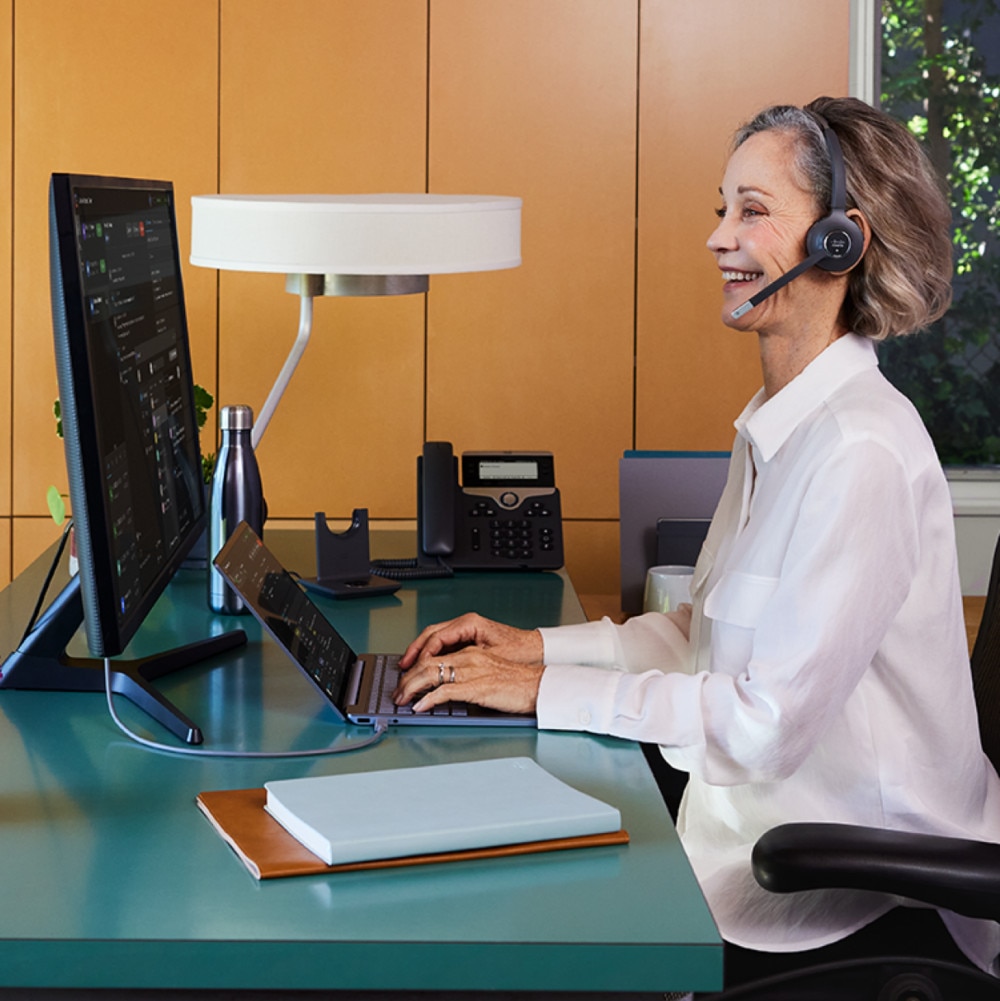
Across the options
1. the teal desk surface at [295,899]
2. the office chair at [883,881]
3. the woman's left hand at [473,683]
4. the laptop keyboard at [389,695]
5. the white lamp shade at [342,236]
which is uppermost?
the white lamp shade at [342,236]

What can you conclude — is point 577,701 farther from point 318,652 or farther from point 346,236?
point 346,236

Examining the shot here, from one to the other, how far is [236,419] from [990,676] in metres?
1.19

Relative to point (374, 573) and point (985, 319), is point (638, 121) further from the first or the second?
point (374, 573)

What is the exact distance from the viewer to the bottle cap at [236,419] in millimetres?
2125

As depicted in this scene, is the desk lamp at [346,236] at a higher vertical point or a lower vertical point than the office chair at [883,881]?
higher

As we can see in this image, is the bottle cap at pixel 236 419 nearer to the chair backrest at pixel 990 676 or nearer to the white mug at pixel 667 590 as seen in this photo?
the white mug at pixel 667 590

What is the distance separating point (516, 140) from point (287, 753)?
2.62m

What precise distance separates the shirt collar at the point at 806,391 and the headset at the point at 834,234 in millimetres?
103

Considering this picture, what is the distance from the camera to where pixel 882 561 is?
142 centimetres

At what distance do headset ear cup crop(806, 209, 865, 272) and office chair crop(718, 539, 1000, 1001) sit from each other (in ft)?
2.19

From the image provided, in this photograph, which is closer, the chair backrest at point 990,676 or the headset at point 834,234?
the headset at point 834,234

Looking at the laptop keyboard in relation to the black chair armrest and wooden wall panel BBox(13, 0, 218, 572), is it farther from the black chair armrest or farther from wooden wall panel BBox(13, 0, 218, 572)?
wooden wall panel BBox(13, 0, 218, 572)

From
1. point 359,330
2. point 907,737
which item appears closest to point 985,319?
point 359,330

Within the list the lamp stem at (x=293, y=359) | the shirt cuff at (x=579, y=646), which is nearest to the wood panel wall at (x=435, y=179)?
the lamp stem at (x=293, y=359)
